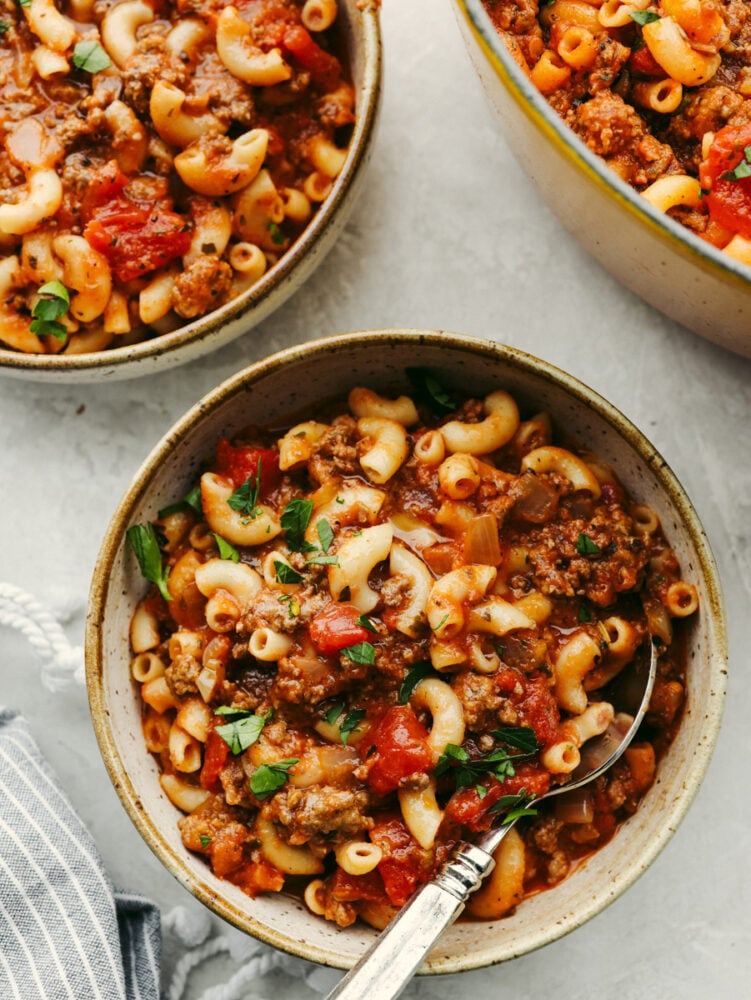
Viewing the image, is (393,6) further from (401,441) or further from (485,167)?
(401,441)

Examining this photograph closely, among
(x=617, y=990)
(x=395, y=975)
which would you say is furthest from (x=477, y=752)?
(x=617, y=990)

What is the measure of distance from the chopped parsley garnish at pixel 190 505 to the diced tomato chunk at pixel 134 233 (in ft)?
1.79

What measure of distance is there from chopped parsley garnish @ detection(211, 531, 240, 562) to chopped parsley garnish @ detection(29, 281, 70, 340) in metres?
0.65

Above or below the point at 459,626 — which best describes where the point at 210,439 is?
below

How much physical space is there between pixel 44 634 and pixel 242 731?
29.4 inches

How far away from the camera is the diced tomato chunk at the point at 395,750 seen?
2.33 m

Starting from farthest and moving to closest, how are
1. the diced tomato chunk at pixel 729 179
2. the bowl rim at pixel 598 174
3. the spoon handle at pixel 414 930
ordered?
the diced tomato chunk at pixel 729 179 → the spoon handle at pixel 414 930 → the bowl rim at pixel 598 174

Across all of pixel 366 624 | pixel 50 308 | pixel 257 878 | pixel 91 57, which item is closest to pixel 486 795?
pixel 366 624

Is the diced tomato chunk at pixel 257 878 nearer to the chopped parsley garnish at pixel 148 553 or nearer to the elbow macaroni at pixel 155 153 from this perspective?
the chopped parsley garnish at pixel 148 553

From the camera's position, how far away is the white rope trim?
113 inches

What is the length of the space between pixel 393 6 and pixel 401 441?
1.19 m

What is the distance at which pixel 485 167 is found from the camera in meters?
2.93

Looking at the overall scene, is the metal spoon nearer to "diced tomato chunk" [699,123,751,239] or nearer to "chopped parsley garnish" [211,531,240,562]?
"chopped parsley garnish" [211,531,240,562]

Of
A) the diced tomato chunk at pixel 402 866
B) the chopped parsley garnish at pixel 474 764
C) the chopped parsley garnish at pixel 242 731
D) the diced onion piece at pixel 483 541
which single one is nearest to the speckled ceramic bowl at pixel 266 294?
the diced onion piece at pixel 483 541
